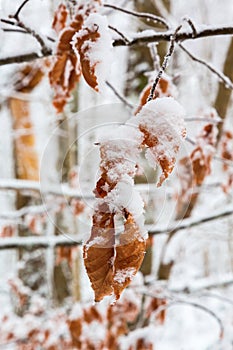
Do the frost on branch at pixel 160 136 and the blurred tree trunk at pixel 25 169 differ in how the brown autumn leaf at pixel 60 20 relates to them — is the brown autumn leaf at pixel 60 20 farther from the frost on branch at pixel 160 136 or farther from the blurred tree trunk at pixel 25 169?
the blurred tree trunk at pixel 25 169

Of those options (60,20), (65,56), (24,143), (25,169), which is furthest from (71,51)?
(24,143)

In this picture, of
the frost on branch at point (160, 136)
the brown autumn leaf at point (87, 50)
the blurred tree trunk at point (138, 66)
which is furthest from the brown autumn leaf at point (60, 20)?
the blurred tree trunk at point (138, 66)

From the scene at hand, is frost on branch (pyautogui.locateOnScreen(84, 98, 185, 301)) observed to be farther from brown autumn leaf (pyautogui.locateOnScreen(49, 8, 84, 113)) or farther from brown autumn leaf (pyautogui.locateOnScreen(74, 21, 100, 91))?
brown autumn leaf (pyautogui.locateOnScreen(49, 8, 84, 113))

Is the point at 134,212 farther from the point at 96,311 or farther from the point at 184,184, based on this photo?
the point at 96,311

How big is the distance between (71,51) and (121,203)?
486mm

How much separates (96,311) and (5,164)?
14.8 ft

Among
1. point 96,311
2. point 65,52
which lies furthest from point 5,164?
point 65,52

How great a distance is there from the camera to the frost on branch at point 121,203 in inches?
14.3

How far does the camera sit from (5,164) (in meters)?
6.13

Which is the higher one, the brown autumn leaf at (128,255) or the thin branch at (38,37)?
the thin branch at (38,37)

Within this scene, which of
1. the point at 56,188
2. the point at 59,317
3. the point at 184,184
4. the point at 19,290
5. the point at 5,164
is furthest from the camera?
the point at 5,164

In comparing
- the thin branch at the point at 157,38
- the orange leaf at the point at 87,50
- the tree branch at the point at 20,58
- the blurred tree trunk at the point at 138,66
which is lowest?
the orange leaf at the point at 87,50

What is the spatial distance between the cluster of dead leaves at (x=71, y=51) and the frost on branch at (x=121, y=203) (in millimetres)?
200

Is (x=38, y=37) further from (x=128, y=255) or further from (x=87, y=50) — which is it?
(x=128, y=255)
